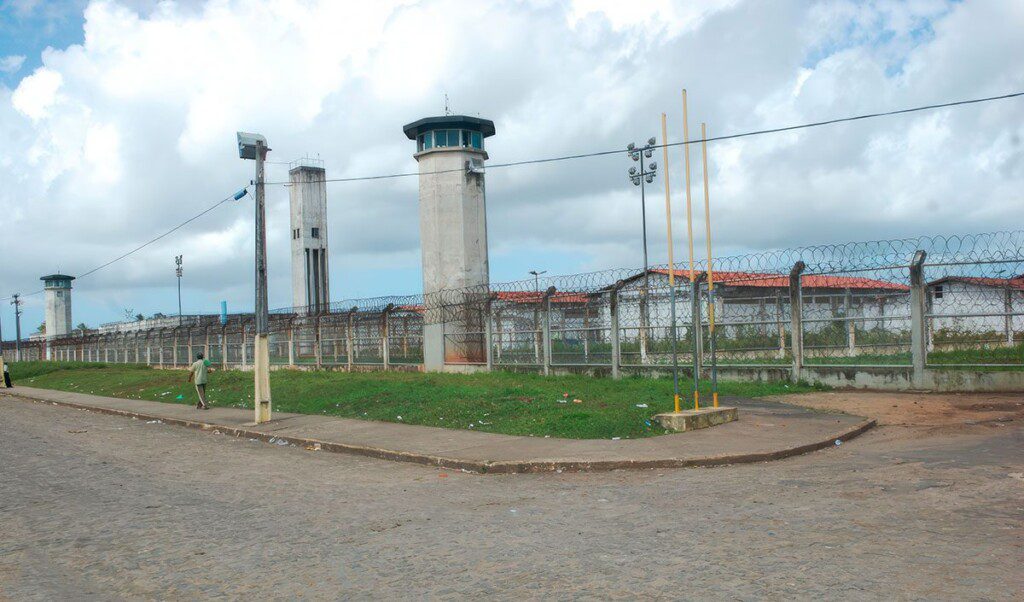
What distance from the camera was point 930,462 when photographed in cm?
855

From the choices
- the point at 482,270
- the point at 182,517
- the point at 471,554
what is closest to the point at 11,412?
the point at 482,270

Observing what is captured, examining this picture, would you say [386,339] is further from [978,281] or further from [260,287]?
[978,281]

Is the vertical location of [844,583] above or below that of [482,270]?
below

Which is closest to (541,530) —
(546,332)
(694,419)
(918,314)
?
(694,419)

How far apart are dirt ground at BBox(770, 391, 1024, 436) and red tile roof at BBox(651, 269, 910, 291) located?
6.94ft

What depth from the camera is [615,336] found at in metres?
18.9

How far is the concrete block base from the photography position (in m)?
11.4

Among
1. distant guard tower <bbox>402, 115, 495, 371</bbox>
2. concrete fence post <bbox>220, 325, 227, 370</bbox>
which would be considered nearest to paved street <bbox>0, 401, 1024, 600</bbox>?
distant guard tower <bbox>402, 115, 495, 371</bbox>

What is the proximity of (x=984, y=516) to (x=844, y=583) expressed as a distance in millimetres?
2205

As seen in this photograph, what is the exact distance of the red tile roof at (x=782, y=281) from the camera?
53.7 ft

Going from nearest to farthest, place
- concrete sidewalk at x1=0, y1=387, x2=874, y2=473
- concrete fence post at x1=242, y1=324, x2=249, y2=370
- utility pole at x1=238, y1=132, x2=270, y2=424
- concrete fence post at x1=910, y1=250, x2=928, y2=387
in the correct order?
1. concrete sidewalk at x1=0, y1=387, x2=874, y2=473
2. concrete fence post at x1=910, y1=250, x2=928, y2=387
3. utility pole at x1=238, y1=132, x2=270, y2=424
4. concrete fence post at x1=242, y1=324, x2=249, y2=370

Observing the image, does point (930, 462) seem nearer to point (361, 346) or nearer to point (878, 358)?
point (878, 358)

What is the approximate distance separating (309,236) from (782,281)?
1479 inches

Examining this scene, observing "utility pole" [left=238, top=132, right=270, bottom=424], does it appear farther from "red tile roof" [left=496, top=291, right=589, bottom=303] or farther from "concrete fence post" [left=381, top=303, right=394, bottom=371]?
"concrete fence post" [left=381, top=303, right=394, bottom=371]
